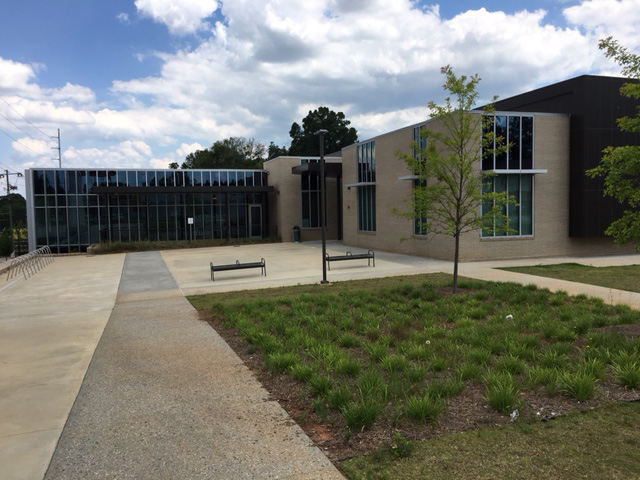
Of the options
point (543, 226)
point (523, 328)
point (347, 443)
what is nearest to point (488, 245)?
point (543, 226)

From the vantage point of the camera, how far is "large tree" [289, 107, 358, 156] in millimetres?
74438

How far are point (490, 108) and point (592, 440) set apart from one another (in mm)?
9089

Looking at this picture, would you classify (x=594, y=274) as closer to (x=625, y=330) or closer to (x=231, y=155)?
(x=625, y=330)

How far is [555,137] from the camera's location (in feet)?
63.8

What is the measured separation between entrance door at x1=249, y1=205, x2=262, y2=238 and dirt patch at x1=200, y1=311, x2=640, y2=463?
1209 inches

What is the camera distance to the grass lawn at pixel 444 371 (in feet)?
12.8

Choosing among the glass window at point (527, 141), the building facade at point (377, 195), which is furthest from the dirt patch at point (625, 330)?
the glass window at point (527, 141)

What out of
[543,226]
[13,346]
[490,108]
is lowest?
[13,346]

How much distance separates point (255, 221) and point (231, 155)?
35727 mm

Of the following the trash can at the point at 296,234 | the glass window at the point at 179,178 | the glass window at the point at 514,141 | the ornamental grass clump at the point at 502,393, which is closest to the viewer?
the ornamental grass clump at the point at 502,393

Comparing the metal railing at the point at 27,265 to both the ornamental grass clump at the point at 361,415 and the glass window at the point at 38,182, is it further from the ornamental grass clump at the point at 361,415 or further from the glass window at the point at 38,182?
the ornamental grass clump at the point at 361,415

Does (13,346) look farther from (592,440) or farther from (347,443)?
(592,440)

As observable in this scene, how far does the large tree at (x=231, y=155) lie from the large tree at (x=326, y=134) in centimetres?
597

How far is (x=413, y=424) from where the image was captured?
14.3 feet
